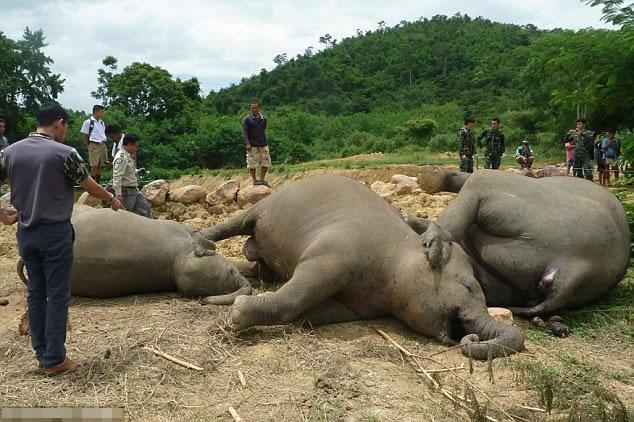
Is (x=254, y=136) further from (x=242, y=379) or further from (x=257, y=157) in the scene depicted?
(x=242, y=379)

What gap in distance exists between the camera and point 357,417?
3189mm

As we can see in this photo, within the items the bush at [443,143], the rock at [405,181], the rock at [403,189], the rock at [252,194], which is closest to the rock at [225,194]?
the rock at [252,194]

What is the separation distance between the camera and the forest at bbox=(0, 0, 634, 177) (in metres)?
8.09

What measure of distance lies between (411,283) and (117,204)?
205cm

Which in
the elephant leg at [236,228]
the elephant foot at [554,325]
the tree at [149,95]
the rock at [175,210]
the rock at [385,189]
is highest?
the tree at [149,95]

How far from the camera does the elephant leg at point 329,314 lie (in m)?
4.66

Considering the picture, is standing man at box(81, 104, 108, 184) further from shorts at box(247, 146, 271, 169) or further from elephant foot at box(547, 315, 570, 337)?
elephant foot at box(547, 315, 570, 337)

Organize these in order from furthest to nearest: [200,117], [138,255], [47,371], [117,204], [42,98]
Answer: [200,117]
[42,98]
[138,255]
[117,204]
[47,371]

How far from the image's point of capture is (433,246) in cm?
452

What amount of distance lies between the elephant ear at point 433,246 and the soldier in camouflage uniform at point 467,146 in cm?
805

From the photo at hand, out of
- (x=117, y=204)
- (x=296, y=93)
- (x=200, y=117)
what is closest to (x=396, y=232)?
(x=117, y=204)

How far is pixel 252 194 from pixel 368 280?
6.64 metres

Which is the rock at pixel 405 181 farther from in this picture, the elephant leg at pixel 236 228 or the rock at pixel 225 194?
the elephant leg at pixel 236 228

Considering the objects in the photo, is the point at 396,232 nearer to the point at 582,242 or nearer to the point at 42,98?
the point at 582,242
